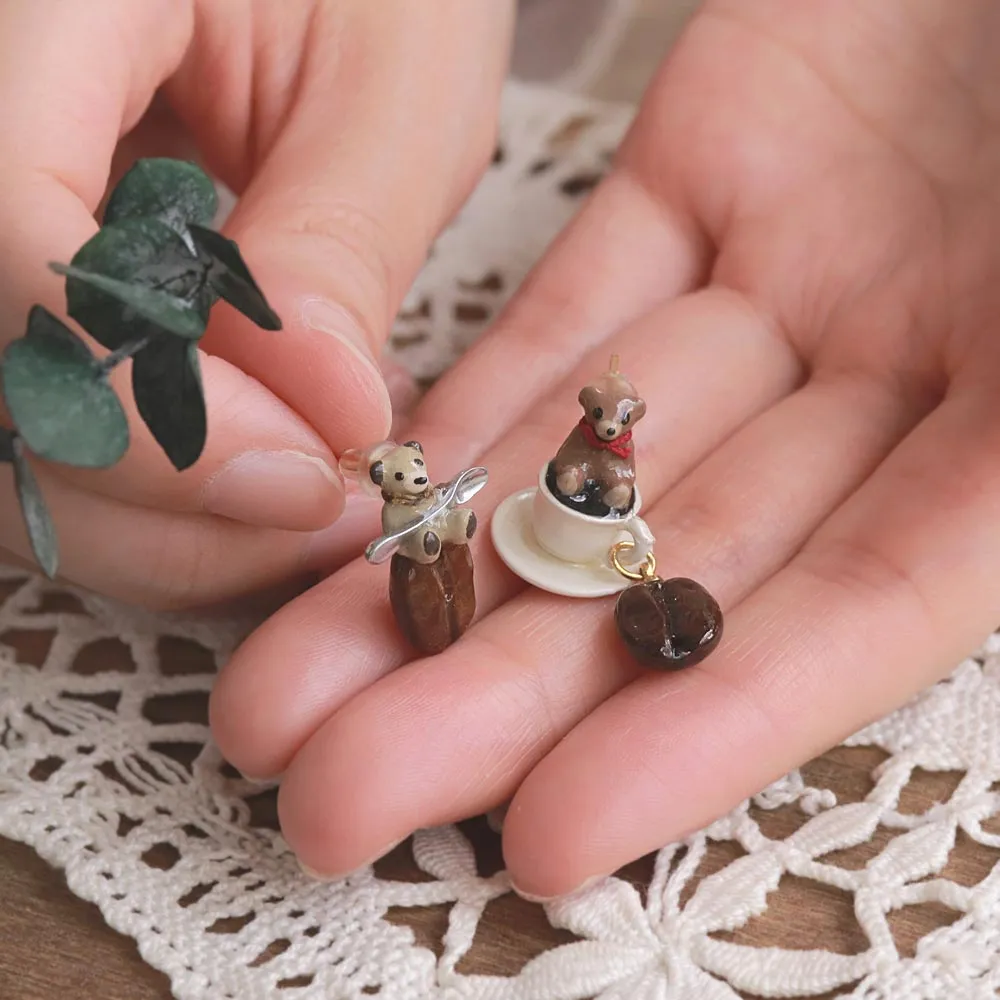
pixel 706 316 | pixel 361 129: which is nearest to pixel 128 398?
pixel 361 129

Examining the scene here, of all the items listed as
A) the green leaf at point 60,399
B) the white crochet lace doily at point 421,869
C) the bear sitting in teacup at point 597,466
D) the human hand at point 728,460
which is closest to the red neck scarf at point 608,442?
the bear sitting in teacup at point 597,466

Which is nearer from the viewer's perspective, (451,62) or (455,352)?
(451,62)

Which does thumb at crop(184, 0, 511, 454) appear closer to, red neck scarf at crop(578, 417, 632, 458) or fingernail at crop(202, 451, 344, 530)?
fingernail at crop(202, 451, 344, 530)

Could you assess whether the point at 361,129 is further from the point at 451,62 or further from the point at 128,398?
the point at 128,398

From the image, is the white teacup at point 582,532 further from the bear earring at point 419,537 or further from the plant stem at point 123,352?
the plant stem at point 123,352

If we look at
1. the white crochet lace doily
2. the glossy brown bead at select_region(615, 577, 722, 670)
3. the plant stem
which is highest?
the plant stem

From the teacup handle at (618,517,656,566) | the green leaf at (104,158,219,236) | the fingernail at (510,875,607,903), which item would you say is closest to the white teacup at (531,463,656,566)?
the teacup handle at (618,517,656,566)

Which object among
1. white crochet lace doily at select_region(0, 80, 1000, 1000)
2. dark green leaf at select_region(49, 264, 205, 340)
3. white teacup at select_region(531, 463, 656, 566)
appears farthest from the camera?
white teacup at select_region(531, 463, 656, 566)
